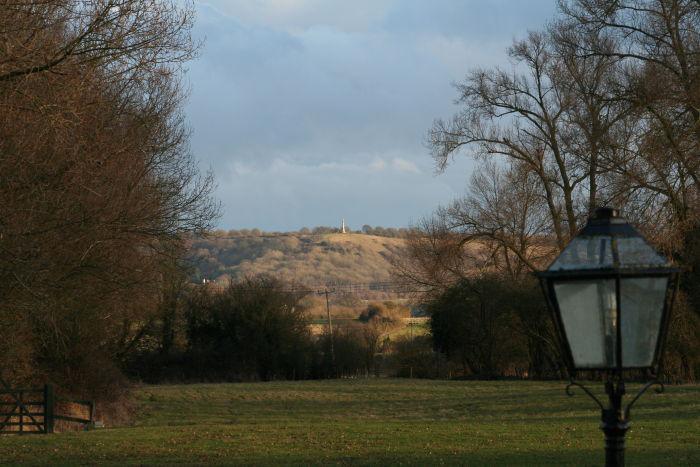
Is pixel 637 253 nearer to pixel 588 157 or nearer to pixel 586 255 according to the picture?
pixel 586 255

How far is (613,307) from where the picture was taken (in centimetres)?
449

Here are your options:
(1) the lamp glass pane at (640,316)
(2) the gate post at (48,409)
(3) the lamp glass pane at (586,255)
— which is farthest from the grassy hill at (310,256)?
(1) the lamp glass pane at (640,316)

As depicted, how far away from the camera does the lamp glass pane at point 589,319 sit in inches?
177

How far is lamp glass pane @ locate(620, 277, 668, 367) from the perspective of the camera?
14.7 feet

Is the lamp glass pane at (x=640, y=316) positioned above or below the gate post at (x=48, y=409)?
above

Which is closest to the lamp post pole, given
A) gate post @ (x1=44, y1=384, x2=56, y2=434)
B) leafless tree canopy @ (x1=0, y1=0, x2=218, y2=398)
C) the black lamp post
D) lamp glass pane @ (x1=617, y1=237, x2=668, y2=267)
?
the black lamp post

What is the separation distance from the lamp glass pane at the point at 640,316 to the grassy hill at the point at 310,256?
4811 inches

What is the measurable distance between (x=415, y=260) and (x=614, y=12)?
57.6 feet

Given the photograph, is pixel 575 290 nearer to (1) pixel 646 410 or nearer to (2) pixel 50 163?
(2) pixel 50 163

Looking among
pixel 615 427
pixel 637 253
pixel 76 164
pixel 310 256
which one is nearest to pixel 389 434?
pixel 76 164

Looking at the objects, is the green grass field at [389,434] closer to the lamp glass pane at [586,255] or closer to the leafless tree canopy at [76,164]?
the leafless tree canopy at [76,164]

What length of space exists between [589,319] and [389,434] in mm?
13685

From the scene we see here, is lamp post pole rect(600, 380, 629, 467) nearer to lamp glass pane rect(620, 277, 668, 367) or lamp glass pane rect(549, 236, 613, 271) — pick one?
lamp glass pane rect(620, 277, 668, 367)

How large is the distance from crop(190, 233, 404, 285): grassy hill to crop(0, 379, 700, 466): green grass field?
9779 cm
